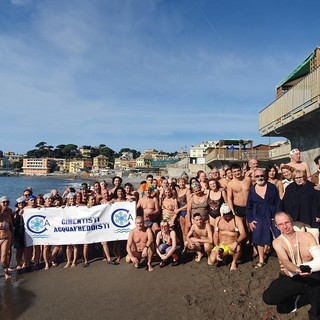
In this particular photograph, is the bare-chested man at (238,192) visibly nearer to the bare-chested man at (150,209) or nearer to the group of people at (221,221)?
the group of people at (221,221)

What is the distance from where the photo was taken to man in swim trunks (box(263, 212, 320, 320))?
337 cm

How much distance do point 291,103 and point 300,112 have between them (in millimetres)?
973

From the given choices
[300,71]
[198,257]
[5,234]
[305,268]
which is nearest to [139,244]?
[198,257]

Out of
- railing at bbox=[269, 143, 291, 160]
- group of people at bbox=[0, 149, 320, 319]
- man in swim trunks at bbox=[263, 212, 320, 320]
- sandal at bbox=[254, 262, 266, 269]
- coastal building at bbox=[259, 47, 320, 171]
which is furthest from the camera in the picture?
railing at bbox=[269, 143, 291, 160]

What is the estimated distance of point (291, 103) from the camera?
36.8ft

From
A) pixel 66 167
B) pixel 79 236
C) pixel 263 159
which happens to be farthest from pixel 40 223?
pixel 66 167

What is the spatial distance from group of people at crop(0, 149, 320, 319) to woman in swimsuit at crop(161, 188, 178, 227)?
0.02m

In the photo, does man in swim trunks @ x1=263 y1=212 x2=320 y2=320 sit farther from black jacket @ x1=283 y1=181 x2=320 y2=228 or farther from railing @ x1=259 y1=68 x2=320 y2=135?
railing @ x1=259 y1=68 x2=320 y2=135

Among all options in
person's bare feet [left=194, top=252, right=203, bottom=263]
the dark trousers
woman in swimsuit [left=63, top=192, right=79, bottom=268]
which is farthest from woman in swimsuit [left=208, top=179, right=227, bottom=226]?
woman in swimsuit [left=63, top=192, right=79, bottom=268]

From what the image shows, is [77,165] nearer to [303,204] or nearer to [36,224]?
[36,224]

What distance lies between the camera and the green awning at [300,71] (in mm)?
12376

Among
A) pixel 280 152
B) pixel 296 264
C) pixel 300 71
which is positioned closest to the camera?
pixel 296 264

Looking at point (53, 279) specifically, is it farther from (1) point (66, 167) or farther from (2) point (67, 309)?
(1) point (66, 167)

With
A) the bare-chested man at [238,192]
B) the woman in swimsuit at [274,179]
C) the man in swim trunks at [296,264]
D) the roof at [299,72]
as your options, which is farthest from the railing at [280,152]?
the man in swim trunks at [296,264]
